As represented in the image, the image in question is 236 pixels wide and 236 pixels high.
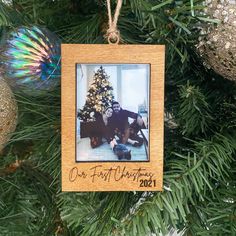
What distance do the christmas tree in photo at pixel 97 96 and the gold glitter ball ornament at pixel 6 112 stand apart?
0.08m

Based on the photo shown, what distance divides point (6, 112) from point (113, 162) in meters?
→ 0.11

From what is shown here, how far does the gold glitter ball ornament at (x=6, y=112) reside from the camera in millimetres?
437

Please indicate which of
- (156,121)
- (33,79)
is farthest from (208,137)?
(33,79)

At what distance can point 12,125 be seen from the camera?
46cm

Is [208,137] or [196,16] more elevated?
[196,16]

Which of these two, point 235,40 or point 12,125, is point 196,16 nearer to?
point 235,40

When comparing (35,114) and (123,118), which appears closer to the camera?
(123,118)

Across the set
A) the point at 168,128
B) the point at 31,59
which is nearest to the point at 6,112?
the point at 31,59

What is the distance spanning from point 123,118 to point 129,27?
11 centimetres

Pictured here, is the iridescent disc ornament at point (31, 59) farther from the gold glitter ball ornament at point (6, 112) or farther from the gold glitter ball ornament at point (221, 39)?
the gold glitter ball ornament at point (221, 39)

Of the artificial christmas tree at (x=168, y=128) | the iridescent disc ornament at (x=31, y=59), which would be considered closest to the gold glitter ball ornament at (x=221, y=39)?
the artificial christmas tree at (x=168, y=128)

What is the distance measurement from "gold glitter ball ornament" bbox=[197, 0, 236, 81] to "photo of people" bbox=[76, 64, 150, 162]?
5 cm

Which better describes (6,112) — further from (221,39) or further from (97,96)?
(221,39)

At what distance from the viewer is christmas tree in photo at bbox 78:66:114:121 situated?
41 cm
